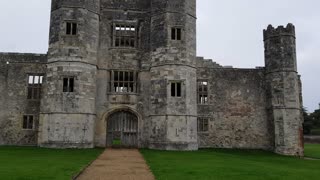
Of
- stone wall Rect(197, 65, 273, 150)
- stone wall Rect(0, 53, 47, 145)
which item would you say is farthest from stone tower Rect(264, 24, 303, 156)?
stone wall Rect(0, 53, 47, 145)

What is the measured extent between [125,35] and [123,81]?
347cm

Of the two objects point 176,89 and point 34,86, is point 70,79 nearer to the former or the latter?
point 34,86

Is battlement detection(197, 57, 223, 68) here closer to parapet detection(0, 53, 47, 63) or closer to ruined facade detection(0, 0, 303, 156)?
ruined facade detection(0, 0, 303, 156)

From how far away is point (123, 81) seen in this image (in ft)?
84.2

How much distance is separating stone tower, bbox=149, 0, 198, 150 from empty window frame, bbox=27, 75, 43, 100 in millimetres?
8711

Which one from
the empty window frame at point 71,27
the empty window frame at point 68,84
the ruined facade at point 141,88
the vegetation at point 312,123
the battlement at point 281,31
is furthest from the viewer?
the vegetation at point 312,123

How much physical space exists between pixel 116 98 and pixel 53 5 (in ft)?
25.8

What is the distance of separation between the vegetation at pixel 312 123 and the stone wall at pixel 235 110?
33.5 m

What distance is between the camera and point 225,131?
1075 inches

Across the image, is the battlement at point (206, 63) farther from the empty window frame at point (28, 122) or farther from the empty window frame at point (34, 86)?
the empty window frame at point (28, 122)

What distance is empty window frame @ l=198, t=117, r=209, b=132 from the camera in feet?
89.2

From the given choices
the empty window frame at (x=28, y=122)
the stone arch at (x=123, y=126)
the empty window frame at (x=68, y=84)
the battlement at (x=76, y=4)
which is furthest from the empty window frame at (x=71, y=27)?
the empty window frame at (x=28, y=122)

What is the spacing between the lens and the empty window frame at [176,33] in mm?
24594

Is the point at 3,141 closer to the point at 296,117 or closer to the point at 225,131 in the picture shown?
the point at 225,131
